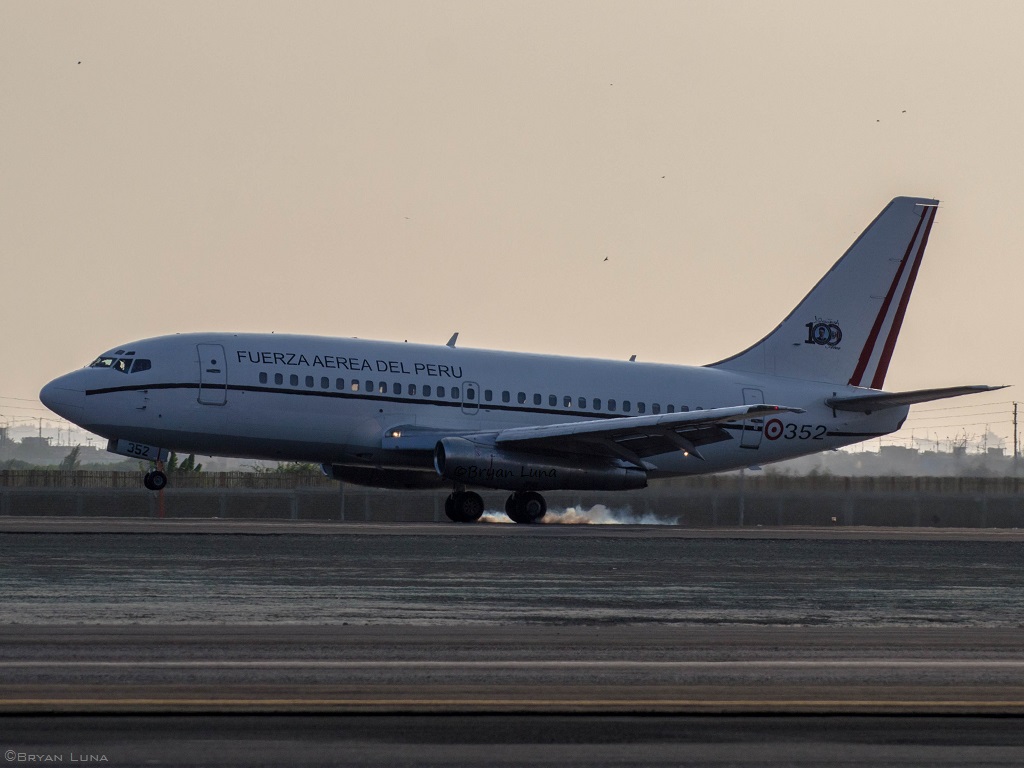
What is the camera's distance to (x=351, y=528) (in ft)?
104

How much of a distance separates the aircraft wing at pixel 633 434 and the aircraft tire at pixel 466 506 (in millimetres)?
1932

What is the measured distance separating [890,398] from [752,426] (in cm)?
401

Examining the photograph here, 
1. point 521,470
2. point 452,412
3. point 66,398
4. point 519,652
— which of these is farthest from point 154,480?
point 519,652

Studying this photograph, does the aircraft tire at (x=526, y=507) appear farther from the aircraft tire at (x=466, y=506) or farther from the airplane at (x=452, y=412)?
the aircraft tire at (x=466, y=506)

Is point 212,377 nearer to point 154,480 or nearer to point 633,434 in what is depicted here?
point 154,480

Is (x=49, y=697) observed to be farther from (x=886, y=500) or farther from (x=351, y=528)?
(x=886, y=500)

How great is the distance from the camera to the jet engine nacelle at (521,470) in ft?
122

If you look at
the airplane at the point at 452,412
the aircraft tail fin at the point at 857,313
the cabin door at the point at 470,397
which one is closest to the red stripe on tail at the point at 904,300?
the aircraft tail fin at the point at 857,313

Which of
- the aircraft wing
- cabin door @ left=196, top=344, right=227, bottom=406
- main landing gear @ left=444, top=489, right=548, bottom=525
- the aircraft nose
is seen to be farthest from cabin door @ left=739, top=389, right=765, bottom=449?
the aircraft nose

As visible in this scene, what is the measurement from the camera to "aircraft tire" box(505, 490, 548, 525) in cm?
3988

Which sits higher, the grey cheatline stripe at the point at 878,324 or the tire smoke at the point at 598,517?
the grey cheatline stripe at the point at 878,324

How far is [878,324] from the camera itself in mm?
47344

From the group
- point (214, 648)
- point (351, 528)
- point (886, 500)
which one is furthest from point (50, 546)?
point (886, 500)

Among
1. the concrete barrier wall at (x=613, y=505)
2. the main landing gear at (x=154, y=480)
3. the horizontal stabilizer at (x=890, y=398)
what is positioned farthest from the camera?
the concrete barrier wall at (x=613, y=505)
